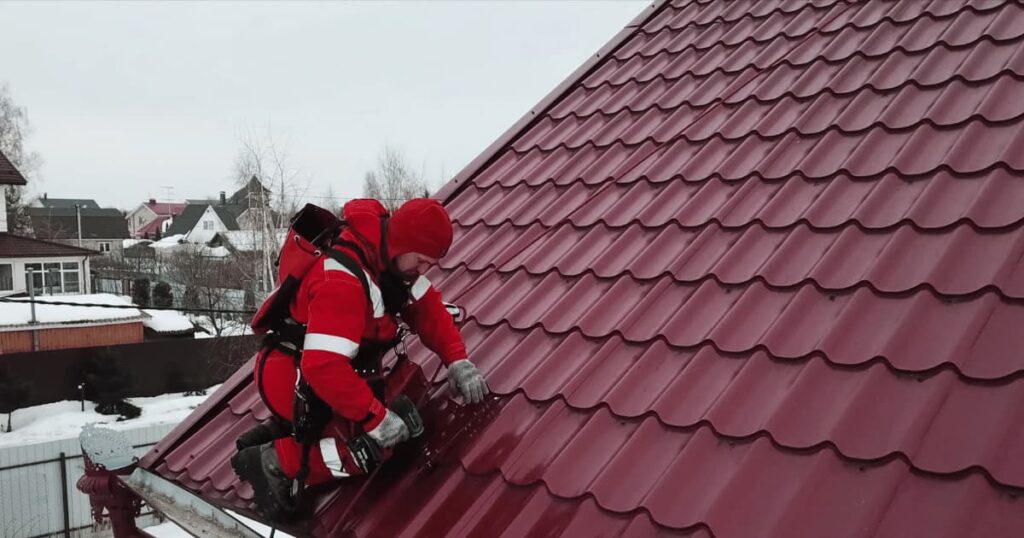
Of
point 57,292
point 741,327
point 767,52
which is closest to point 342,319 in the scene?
point 741,327

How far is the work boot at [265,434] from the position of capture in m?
3.37

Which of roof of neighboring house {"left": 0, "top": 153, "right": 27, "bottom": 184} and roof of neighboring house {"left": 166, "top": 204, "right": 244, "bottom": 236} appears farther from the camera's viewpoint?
roof of neighboring house {"left": 166, "top": 204, "right": 244, "bottom": 236}

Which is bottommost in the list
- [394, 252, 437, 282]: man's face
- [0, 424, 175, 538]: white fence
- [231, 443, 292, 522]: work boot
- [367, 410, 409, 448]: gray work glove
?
[0, 424, 175, 538]: white fence

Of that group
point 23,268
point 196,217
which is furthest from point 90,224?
point 23,268

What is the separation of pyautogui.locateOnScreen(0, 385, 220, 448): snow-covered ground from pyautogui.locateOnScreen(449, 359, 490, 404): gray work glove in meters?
18.3

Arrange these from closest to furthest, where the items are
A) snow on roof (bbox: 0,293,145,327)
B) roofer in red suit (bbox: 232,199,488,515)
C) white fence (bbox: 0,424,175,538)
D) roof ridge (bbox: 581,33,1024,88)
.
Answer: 1. roofer in red suit (bbox: 232,199,488,515)
2. roof ridge (bbox: 581,33,1024,88)
3. white fence (bbox: 0,424,175,538)
4. snow on roof (bbox: 0,293,145,327)

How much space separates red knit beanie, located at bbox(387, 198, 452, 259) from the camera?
122 inches

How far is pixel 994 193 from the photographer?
2943mm

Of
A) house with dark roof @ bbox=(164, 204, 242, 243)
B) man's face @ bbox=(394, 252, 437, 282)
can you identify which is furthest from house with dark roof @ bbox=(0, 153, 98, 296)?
man's face @ bbox=(394, 252, 437, 282)

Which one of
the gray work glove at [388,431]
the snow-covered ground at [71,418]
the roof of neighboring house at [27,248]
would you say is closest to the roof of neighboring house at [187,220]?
the roof of neighboring house at [27,248]

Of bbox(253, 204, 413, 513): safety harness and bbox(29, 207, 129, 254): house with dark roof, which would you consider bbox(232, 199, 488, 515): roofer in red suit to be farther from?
bbox(29, 207, 129, 254): house with dark roof

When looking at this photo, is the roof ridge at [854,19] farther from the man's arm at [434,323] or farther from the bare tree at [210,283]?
the bare tree at [210,283]

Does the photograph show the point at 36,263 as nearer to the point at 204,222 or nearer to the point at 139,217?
the point at 204,222

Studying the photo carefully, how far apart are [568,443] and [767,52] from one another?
10.7 feet
